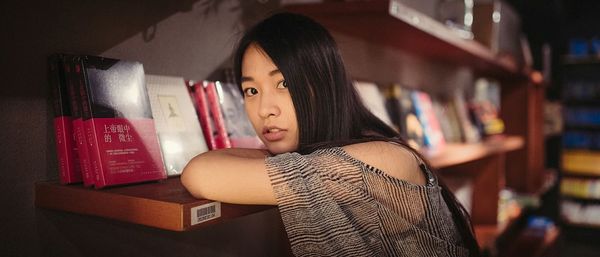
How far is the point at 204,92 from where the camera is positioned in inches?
49.6

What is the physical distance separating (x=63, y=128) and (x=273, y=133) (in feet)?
1.43

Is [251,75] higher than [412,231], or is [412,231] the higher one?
[251,75]

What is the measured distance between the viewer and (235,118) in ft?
4.33

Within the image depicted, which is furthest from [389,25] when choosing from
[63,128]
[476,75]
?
[476,75]

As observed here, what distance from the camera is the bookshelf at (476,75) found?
59.9 inches

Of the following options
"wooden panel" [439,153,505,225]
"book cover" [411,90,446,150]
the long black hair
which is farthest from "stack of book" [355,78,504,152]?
the long black hair

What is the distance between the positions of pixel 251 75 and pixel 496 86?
146 inches

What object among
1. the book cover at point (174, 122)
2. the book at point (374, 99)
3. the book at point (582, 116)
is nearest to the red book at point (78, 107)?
the book cover at point (174, 122)

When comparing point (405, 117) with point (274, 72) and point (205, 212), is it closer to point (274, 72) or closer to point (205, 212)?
point (274, 72)

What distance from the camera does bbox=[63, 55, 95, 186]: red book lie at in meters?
0.94

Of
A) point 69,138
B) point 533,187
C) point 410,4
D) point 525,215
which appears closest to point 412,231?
point 69,138

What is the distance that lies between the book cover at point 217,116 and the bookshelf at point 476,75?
0.45 m

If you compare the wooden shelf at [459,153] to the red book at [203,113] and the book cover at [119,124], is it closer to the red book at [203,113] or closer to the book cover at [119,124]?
the red book at [203,113]

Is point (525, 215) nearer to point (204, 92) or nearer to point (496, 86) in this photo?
point (496, 86)
